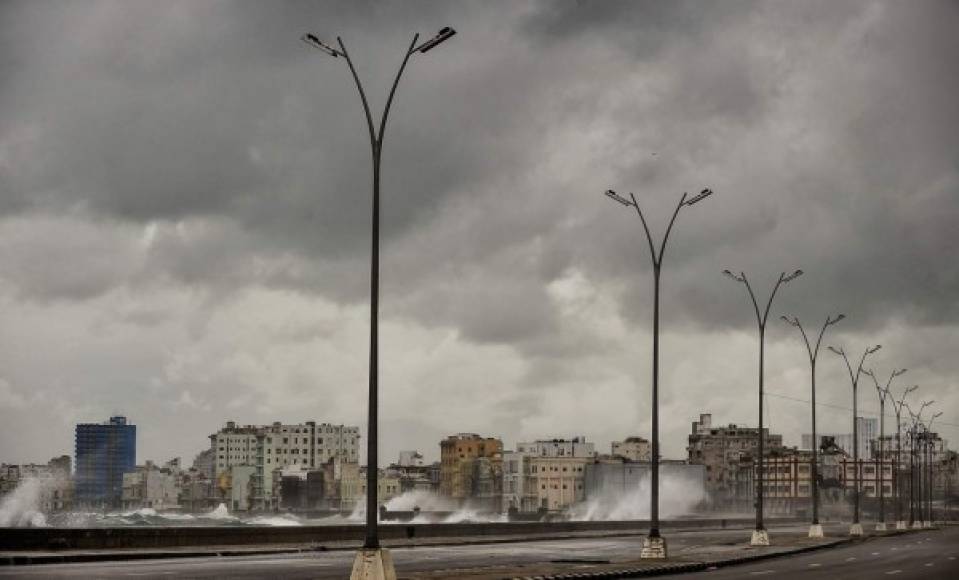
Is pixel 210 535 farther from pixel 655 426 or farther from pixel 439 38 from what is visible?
pixel 439 38

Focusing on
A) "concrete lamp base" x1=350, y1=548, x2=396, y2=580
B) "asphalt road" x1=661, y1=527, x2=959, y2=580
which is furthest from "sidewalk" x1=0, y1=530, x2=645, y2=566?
"asphalt road" x1=661, y1=527, x2=959, y2=580

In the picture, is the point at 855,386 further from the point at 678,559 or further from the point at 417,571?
the point at 417,571

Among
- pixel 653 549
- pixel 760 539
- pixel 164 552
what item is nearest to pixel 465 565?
pixel 653 549

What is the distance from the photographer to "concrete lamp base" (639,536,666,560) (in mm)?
45406

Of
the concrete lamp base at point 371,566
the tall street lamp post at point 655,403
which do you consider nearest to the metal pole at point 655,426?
the tall street lamp post at point 655,403

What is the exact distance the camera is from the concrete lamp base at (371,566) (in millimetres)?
26797

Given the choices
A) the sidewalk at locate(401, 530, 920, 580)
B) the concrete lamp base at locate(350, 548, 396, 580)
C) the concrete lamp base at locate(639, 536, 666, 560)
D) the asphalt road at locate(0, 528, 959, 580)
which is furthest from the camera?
the concrete lamp base at locate(639, 536, 666, 560)

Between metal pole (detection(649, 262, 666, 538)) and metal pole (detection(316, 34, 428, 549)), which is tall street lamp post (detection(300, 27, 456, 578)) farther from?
metal pole (detection(649, 262, 666, 538))

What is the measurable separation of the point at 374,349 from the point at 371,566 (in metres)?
4.42

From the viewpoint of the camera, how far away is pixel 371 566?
2686cm

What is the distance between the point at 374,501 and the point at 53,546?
69.6ft

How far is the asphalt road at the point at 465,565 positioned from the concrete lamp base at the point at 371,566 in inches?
225

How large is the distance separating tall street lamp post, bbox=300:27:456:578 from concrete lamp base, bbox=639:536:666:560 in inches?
734

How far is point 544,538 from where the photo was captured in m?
74.9
